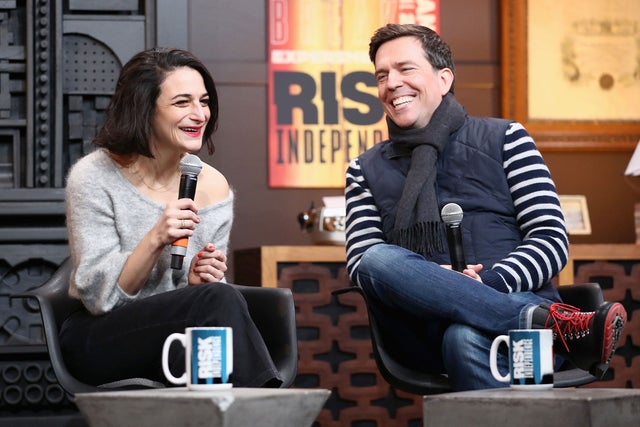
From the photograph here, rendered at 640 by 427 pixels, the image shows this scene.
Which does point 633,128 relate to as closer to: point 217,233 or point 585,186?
point 585,186

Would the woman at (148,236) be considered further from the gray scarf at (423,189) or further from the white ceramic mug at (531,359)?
the white ceramic mug at (531,359)

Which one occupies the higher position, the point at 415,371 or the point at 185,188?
the point at 185,188

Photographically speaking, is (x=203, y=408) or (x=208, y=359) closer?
(x=203, y=408)

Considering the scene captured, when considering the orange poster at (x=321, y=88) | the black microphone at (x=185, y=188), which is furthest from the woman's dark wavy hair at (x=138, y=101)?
the orange poster at (x=321, y=88)

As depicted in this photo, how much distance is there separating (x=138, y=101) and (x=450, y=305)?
923 mm

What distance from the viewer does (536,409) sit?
1702 mm

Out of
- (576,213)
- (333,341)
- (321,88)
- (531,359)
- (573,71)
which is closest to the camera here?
(531,359)

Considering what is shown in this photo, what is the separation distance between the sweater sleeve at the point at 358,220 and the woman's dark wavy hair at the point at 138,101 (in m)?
0.49

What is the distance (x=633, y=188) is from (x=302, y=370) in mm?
1594

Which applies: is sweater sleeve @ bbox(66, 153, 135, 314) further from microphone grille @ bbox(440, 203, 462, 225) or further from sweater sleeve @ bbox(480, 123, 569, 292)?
sweater sleeve @ bbox(480, 123, 569, 292)

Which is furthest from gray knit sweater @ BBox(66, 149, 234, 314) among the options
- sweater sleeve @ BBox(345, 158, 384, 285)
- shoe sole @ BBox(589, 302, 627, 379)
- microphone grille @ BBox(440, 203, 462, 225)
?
shoe sole @ BBox(589, 302, 627, 379)

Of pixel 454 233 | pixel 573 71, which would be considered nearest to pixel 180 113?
pixel 454 233

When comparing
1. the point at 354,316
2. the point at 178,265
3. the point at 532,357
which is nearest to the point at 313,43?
the point at 354,316

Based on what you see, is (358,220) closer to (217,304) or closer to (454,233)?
(454,233)
